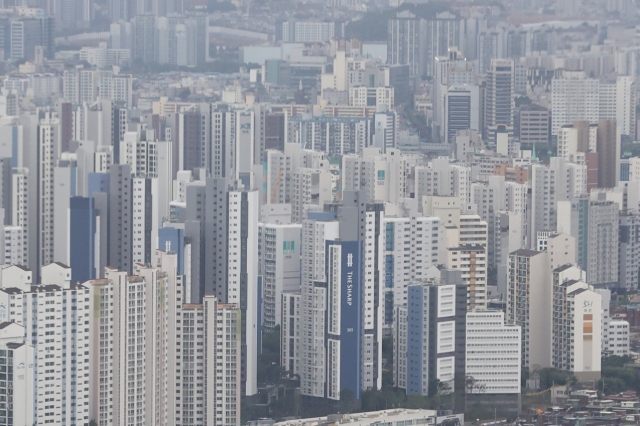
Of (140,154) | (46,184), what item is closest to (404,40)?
(140,154)

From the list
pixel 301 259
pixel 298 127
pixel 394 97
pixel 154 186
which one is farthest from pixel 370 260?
pixel 394 97

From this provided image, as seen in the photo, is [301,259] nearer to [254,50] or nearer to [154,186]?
[154,186]

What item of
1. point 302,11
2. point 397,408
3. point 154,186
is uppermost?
point 302,11

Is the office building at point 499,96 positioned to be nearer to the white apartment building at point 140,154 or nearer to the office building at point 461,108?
the office building at point 461,108

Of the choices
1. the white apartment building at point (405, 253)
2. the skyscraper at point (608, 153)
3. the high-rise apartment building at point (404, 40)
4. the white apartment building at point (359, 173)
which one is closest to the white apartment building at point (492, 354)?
the white apartment building at point (405, 253)

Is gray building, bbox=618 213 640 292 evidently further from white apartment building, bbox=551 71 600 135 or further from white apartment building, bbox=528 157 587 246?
white apartment building, bbox=551 71 600 135

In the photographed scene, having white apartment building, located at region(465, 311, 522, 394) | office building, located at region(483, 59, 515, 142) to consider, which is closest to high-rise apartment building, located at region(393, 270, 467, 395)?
white apartment building, located at region(465, 311, 522, 394)
